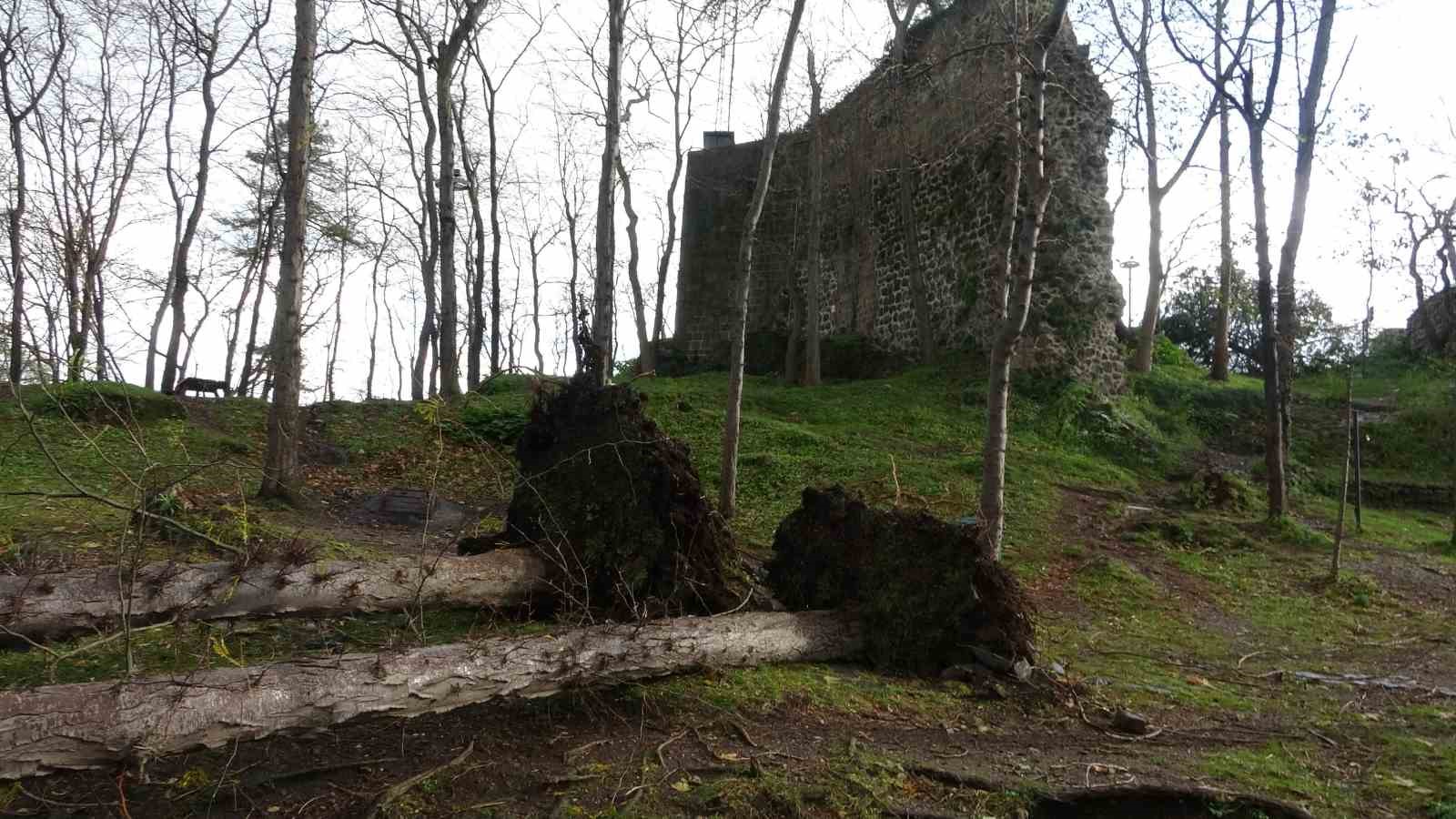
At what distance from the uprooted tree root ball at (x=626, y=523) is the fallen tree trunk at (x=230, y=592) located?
563mm

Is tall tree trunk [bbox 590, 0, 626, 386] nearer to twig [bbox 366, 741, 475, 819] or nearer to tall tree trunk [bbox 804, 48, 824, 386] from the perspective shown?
tall tree trunk [bbox 804, 48, 824, 386]

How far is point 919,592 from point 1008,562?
407cm

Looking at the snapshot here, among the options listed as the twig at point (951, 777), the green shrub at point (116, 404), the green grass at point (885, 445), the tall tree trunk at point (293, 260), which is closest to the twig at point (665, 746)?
the twig at point (951, 777)

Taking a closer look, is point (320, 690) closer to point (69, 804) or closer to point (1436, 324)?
point (69, 804)

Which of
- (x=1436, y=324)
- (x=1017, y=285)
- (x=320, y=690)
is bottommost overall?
(x=320, y=690)

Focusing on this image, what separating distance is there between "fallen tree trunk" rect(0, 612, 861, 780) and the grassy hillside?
250 millimetres

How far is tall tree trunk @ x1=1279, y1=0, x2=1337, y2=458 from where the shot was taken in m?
12.0

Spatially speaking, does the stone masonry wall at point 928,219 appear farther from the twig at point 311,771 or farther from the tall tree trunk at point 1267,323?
the twig at point 311,771

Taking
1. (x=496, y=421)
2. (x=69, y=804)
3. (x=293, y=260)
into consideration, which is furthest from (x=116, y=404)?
(x=69, y=804)

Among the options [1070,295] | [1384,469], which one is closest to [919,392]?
[1070,295]

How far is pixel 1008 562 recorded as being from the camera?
9430mm

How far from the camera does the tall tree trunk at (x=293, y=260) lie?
9727 millimetres

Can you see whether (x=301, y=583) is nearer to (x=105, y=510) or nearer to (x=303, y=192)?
(x=105, y=510)

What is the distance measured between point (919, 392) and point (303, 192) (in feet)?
35.1
